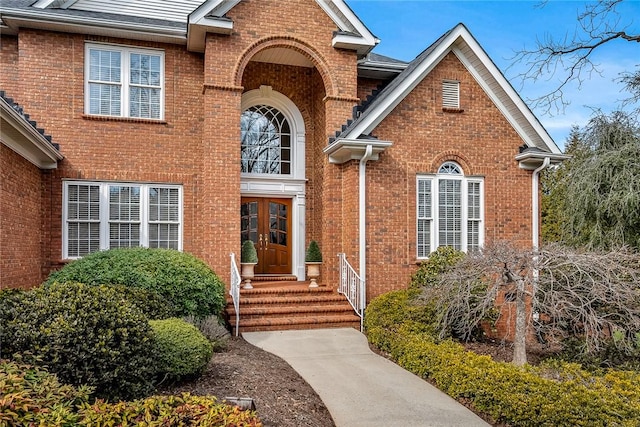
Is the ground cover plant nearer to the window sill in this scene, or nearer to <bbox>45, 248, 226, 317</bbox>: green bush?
<bbox>45, 248, 226, 317</bbox>: green bush

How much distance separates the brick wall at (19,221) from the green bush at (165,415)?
249 inches

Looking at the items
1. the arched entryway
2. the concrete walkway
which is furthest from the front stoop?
the arched entryway

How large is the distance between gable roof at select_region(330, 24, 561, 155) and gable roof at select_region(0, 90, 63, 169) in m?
5.88

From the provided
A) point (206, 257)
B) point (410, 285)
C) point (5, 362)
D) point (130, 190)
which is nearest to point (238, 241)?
point (206, 257)

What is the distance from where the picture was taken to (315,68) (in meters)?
13.2

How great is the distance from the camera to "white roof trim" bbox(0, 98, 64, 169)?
796cm

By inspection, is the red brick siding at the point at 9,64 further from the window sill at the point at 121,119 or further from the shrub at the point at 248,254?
the shrub at the point at 248,254

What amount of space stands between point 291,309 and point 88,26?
758 cm

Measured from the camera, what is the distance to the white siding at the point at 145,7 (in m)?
12.1

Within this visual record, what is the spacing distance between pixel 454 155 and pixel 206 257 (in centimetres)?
629

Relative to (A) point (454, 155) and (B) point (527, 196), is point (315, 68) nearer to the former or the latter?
(A) point (454, 155)

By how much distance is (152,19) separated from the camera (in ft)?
40.3

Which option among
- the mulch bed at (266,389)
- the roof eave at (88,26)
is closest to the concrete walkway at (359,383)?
the mulch bed at (266,389)

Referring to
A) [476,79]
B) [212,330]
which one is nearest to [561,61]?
[476,79]
